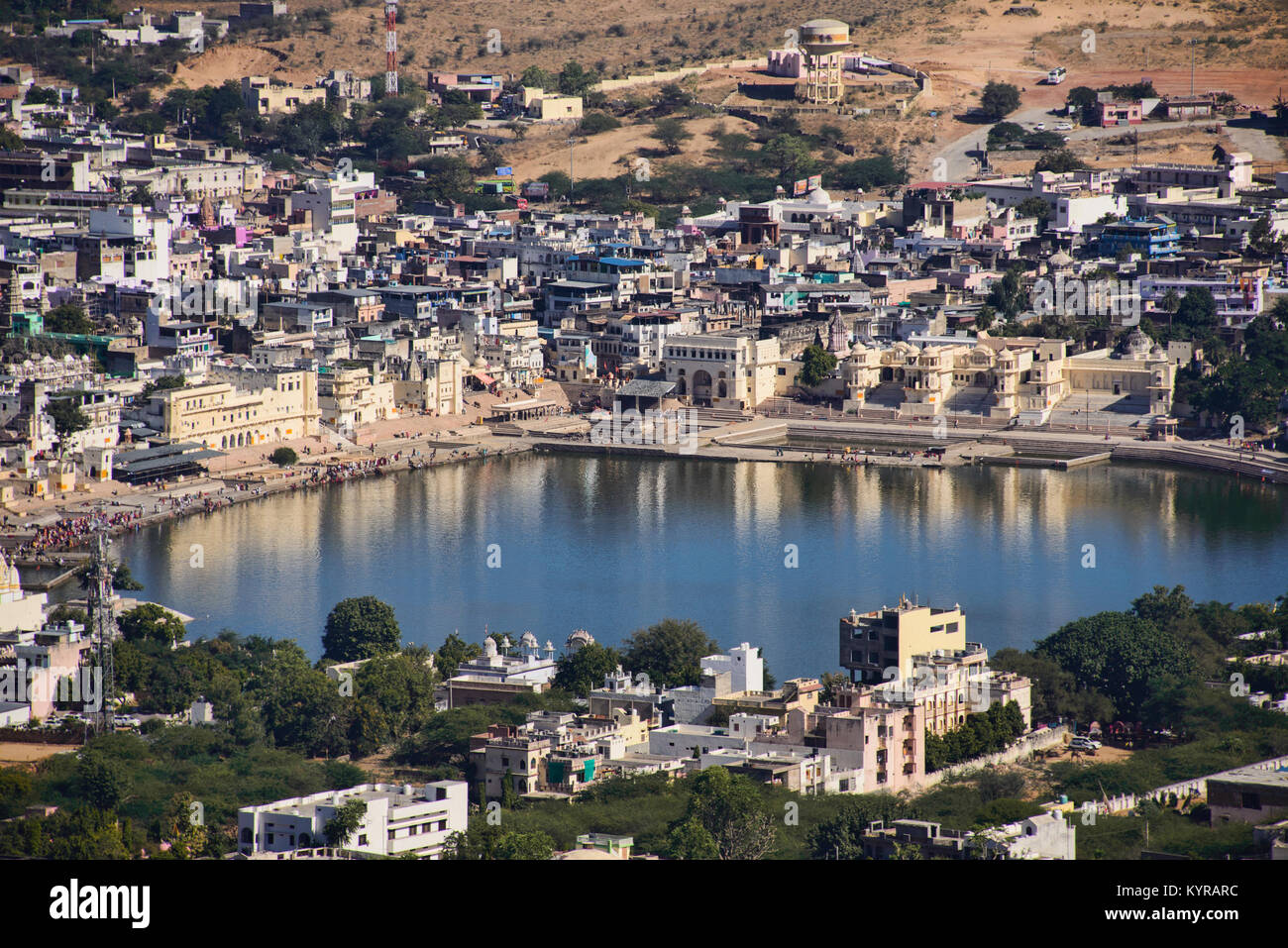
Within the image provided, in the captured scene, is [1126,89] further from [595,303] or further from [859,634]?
[859,634]

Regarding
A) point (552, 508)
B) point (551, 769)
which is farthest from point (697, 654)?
point (552, 508)

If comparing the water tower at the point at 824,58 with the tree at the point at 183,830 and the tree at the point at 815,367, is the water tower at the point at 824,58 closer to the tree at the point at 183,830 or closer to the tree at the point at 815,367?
the tree at the point at 815,367

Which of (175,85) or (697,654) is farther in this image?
(175,85)

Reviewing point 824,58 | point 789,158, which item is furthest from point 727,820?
point 824,58

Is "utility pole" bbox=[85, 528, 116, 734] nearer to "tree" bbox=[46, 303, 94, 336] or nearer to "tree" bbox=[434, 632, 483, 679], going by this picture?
"tree" bbox=[434, 632, 483, 679]

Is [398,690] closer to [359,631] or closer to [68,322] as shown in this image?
[359,631]
